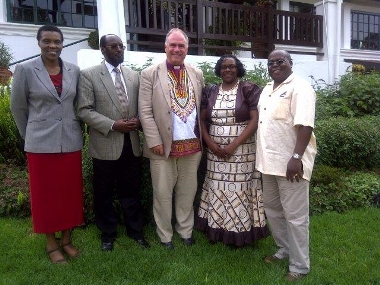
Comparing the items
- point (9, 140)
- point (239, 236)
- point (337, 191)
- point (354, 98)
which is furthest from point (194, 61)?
point (239, 236)

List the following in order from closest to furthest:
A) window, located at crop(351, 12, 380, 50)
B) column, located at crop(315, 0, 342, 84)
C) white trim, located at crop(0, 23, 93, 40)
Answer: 1. white trim, located at crop(0, 23, 93, 40)
2. column, located at crop(315, 0, 342, 84)
3. window, located at crop(351, 12, 380, 50)

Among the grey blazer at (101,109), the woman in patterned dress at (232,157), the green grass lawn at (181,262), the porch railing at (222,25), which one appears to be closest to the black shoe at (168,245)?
the green grass lawn at (181,262)

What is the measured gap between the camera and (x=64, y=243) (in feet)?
12.4

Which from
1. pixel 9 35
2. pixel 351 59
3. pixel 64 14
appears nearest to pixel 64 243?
pixel 9 35

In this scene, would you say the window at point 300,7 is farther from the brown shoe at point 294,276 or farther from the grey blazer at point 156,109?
the brown shoe at point 294,276

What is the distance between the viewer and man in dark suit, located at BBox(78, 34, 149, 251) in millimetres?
3553

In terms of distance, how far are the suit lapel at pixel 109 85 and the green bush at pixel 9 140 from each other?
2320mm

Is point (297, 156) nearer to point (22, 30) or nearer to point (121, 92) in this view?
point (121, 92)

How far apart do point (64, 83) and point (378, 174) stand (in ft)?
16.2

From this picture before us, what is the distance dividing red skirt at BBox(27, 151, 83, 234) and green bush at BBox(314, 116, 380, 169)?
3631 mm

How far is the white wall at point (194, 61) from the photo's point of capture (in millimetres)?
7332

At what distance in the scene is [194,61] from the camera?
8438 mm

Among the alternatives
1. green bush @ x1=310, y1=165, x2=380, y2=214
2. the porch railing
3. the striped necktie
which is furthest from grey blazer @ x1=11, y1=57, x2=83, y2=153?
the porch railing

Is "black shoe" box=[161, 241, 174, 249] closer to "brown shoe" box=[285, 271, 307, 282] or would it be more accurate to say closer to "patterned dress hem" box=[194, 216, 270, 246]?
"patterned dress hem" box=[194, 216, 270, 246]
